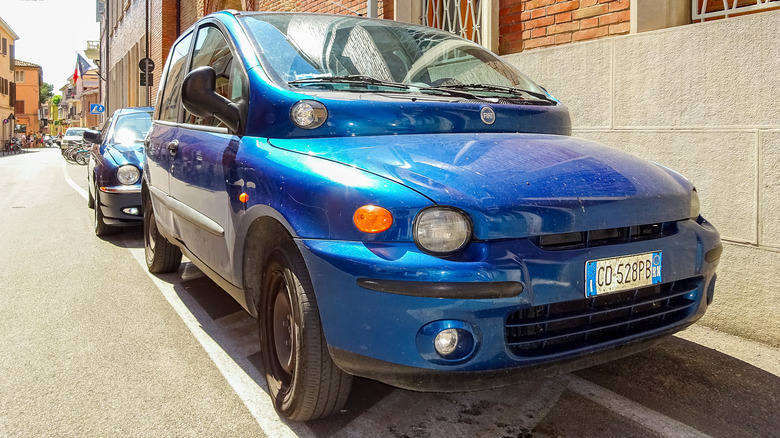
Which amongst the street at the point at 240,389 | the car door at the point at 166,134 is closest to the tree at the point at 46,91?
the car door at the point at 166,134

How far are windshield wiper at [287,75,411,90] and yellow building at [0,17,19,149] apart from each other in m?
69.9

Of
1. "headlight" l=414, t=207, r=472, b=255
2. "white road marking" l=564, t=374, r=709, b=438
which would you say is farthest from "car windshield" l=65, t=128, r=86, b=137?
"headlight" l=414, t=207, r=472, b=255

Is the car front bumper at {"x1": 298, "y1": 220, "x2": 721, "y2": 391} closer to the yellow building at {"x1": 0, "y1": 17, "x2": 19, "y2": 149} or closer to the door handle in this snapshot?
the door handle

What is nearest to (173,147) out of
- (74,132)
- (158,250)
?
(158,250)

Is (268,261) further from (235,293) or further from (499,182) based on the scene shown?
(499,182)

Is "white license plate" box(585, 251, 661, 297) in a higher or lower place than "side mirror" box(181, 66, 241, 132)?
lower

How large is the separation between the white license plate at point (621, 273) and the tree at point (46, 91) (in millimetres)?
154743

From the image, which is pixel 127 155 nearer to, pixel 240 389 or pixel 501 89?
pixel 240 389

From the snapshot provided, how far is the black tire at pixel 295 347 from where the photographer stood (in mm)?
2354

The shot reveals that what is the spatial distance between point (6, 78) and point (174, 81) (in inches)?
3040

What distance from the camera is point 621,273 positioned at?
236cm

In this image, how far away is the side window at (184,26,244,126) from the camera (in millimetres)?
3191

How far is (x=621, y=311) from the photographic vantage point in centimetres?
244

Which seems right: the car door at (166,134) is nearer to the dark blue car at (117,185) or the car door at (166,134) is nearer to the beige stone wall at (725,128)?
the dark blue car at (117,185)
